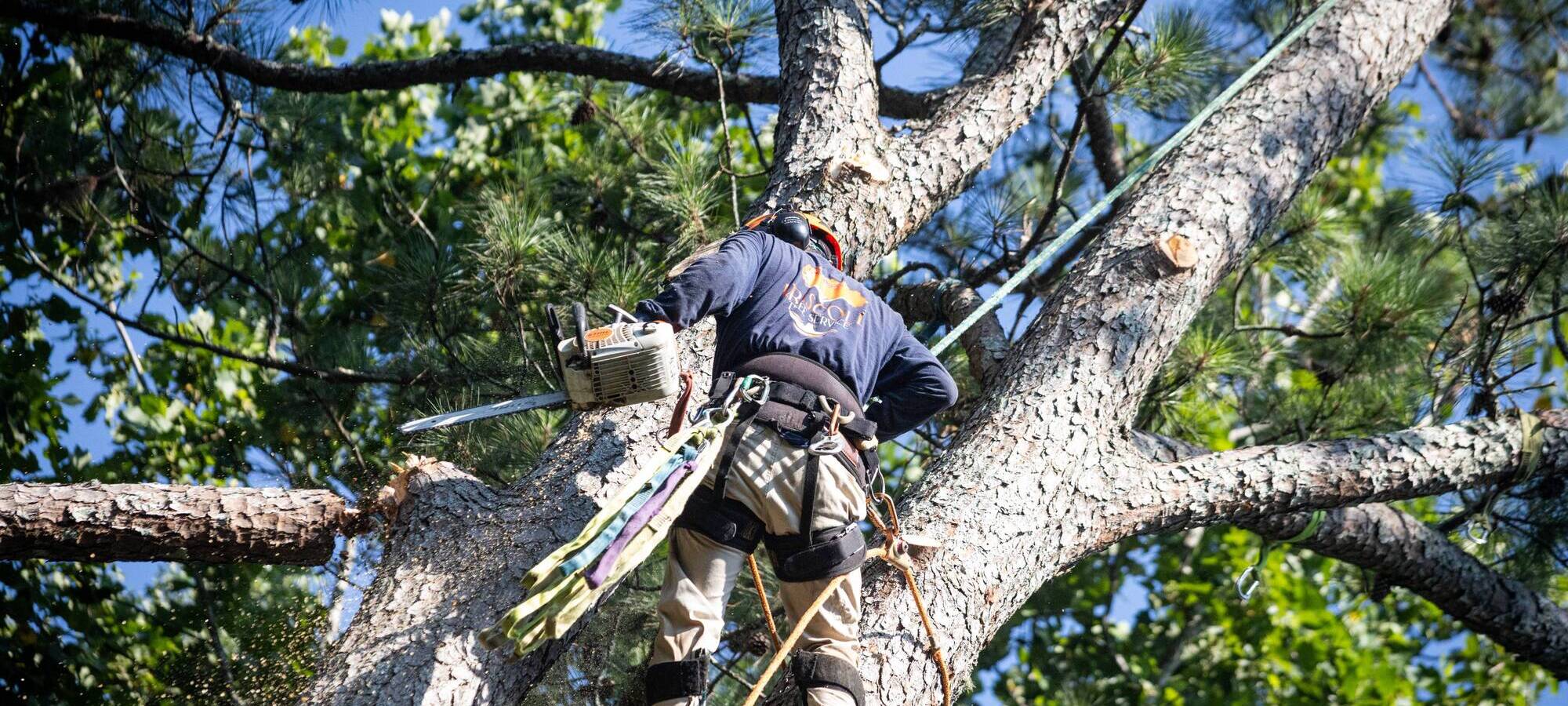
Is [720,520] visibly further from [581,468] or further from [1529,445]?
[1529,445]

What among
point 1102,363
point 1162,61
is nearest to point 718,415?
point 1102,363

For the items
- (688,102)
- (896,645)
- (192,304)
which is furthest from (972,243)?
(192,304)

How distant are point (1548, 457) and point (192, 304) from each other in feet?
19.0

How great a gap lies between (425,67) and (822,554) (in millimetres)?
3126

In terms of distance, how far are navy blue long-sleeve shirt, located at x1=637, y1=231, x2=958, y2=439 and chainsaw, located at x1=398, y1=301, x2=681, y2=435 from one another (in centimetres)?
7

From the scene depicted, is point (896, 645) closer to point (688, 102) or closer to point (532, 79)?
point (688, 102)

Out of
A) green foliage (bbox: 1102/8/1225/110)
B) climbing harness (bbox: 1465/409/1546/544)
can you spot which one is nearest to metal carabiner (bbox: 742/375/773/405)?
green foliage (bbox: 1102/8/1225/110)

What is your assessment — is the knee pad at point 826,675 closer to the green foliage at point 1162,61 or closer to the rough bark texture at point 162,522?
the rough bark texture at point 162,522

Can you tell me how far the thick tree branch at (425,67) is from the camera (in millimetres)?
4930

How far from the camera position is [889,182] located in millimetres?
4031

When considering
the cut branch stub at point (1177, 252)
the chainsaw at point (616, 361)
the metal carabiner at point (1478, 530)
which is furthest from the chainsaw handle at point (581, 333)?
the metal carabiner at point (1478, 530)

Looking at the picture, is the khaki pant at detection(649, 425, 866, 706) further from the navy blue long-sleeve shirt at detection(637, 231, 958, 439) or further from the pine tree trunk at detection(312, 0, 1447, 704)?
the navy blue long-sleeve shirt at detection(637, 231, 958, 439)

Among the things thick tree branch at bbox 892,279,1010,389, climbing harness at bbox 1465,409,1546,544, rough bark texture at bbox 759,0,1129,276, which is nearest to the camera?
rough bark texture at bbox 759,0,1129,276

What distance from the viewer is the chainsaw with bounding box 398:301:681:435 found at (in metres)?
2.89
